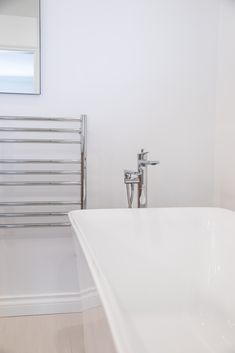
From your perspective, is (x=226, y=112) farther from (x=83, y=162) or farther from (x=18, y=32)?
(x=18, y=32)

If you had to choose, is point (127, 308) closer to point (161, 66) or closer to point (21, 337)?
point (21, 337)

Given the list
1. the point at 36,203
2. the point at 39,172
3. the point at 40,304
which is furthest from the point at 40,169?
the point at 40,304

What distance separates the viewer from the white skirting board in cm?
183

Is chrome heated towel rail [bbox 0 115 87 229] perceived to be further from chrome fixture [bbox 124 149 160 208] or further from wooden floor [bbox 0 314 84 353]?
wooden floor [bbox 0 314 84 353]

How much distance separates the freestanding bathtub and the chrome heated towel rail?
307mm

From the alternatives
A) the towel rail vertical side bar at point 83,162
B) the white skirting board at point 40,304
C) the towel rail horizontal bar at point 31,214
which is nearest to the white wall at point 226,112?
the towel rail vertical side bar at point 83,162

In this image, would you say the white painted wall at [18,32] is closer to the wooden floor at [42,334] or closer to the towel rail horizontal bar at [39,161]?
the towel rail horizontal bar at [39,161]

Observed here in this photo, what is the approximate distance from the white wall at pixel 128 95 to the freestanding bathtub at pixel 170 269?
0.38 m

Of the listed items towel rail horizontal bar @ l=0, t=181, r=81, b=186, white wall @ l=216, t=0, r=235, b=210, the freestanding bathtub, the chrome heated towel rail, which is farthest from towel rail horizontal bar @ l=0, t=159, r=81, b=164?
white wall @ l=216, t=0, r=235, b=210

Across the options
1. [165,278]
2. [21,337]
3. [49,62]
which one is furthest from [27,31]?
[21,337]

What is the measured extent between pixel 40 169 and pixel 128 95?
0.71 metres

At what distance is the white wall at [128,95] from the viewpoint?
1821 millimetres

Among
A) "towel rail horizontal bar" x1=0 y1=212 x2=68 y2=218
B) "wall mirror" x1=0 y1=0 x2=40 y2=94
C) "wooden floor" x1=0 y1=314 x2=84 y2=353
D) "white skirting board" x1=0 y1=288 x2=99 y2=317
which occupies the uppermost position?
"wall mirror" x1=0 y1=0 x2=40 y2=94

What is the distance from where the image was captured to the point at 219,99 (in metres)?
1.99
